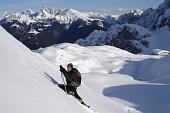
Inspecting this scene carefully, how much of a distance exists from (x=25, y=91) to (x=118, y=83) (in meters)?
22.7

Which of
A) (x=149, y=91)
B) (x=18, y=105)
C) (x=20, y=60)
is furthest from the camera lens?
(x=149, y=91)

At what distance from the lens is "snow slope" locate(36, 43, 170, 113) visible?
25219mm

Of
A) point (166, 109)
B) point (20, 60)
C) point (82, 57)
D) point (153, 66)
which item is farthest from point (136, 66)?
point (20, 60)

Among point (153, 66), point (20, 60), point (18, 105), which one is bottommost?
point (18, 105)

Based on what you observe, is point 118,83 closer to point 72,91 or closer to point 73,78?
point 72,91

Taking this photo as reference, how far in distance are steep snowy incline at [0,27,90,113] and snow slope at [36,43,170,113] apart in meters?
4.64

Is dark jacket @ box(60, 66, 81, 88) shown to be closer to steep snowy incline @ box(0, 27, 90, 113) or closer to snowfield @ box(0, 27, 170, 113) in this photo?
snowfield @ box(0, 27, 170, 113)

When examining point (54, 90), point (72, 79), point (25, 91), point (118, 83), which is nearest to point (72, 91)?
point (72, 79)

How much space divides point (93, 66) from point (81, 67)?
2864 mm

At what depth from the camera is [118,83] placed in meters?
36.1

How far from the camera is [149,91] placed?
108 ft

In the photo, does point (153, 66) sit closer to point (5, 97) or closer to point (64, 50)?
point (64, 50)

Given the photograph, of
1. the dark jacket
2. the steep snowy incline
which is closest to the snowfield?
the steep snowy incline

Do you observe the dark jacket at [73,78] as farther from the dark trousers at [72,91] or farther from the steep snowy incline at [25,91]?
the steep snowy incline at [25,91]
